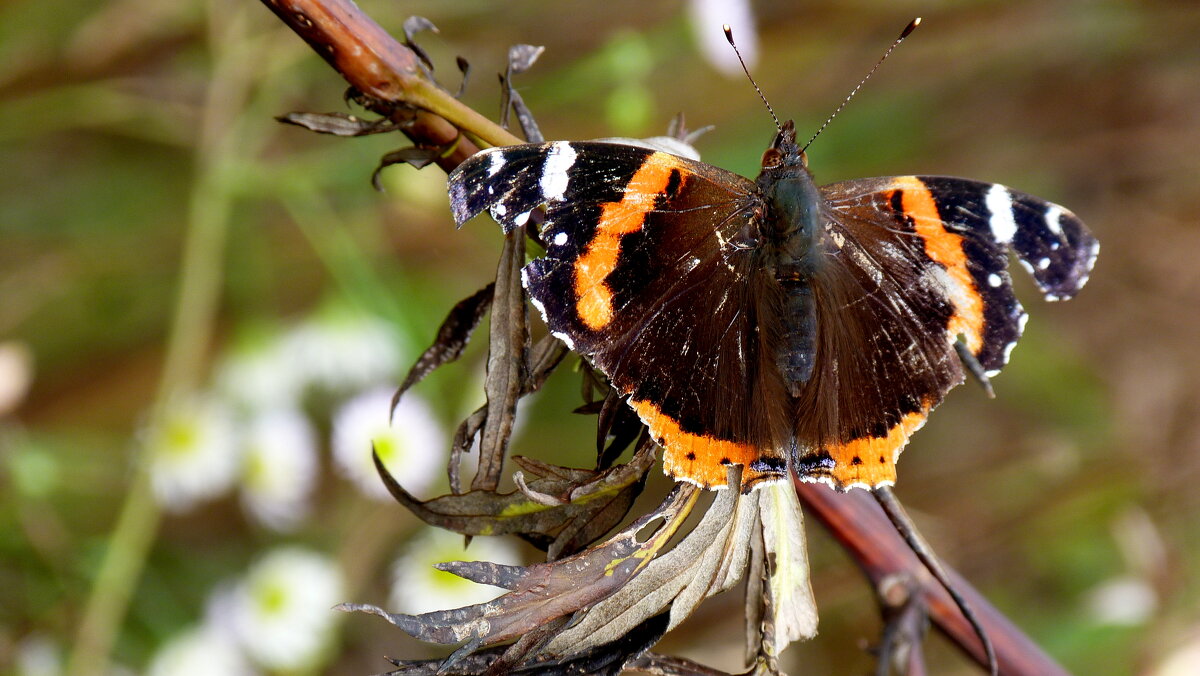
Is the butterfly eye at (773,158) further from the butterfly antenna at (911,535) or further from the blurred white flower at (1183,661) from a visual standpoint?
the blurred white flower at (1183,661)

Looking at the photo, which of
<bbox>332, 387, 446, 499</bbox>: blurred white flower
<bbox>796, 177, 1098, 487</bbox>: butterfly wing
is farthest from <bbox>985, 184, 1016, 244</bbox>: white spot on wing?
<bbox>332, 387, 446, 499</bbox>: blurred white flower

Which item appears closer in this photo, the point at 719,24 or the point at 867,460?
the point at 867,460

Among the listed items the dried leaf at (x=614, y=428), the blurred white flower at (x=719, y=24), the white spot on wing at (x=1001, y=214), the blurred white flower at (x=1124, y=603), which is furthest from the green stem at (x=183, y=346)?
the blurred white flower at (x=1124, y=603)

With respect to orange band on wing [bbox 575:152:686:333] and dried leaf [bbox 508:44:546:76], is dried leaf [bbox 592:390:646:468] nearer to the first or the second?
orange band on wing [bbox 575:152:686:333]

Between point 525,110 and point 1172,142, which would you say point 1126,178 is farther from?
point 525,110

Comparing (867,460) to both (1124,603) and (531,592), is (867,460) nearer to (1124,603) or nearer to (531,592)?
(531,592)

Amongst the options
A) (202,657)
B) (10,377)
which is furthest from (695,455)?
(10,377)
